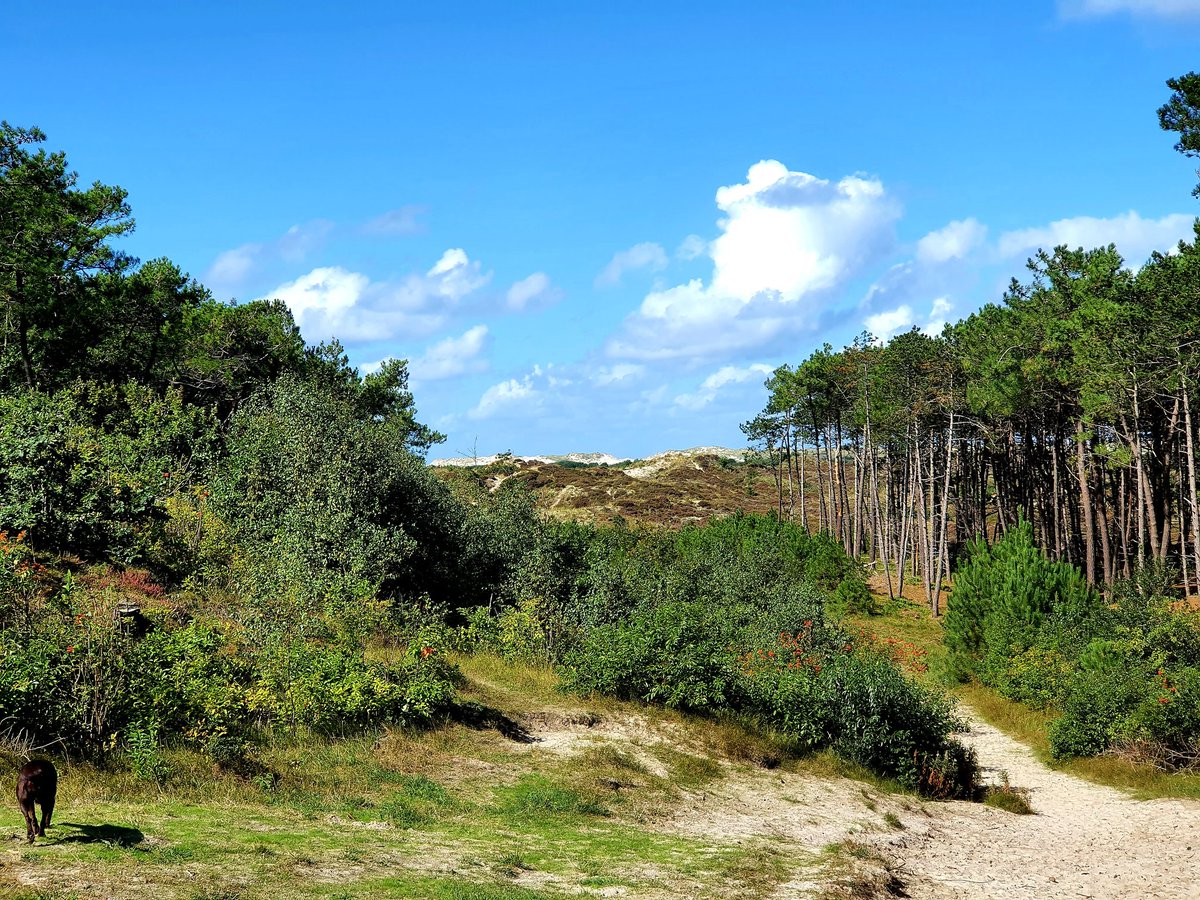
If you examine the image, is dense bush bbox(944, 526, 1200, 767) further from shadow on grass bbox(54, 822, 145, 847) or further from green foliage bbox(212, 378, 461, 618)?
shadow on grass bbox(54, 822, 145, 847)

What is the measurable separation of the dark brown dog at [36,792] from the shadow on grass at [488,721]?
875 cm

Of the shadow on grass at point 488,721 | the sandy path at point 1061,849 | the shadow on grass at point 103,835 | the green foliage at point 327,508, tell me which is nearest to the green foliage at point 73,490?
the green foliage at point 327,508

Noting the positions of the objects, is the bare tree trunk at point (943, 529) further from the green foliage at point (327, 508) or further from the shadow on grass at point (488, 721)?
the shadow on grass at point (488, 721)

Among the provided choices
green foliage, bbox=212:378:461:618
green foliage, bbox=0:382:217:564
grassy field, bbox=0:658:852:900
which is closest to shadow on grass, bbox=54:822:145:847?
grassy field, bbox=0:658:852:900

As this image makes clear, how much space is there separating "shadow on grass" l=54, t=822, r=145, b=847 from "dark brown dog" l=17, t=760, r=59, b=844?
0.26 metres

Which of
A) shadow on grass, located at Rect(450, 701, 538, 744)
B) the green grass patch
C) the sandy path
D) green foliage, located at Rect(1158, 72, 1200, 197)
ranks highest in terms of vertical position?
green foliage, located at Rect(1158, 72, 1200, 197)

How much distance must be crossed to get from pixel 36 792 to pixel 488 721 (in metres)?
9.66

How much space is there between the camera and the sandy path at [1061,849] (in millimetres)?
12695

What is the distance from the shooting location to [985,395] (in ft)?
143

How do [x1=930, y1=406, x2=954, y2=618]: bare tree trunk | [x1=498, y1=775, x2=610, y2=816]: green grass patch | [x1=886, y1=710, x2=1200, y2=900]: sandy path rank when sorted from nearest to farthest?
[x1=886, y1=710, x2=1200, y2=900]: sandy path
[x1=498, y1=775, x2=610, y2=816]: green grass patch
[x1=930, y1=406, x2=954, y2=618]: bare tree trunk

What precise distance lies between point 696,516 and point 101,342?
54886mm

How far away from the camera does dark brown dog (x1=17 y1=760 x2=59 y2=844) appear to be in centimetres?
879

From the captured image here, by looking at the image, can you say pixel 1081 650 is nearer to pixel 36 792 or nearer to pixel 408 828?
pixel 408 828

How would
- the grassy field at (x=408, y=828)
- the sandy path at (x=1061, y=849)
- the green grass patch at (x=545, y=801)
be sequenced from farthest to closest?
1. the green grass patch at (x=545, y=801)
2. the sandy path at (x=1061, y=849)
3. the grassy field at (x=408, y=828)
